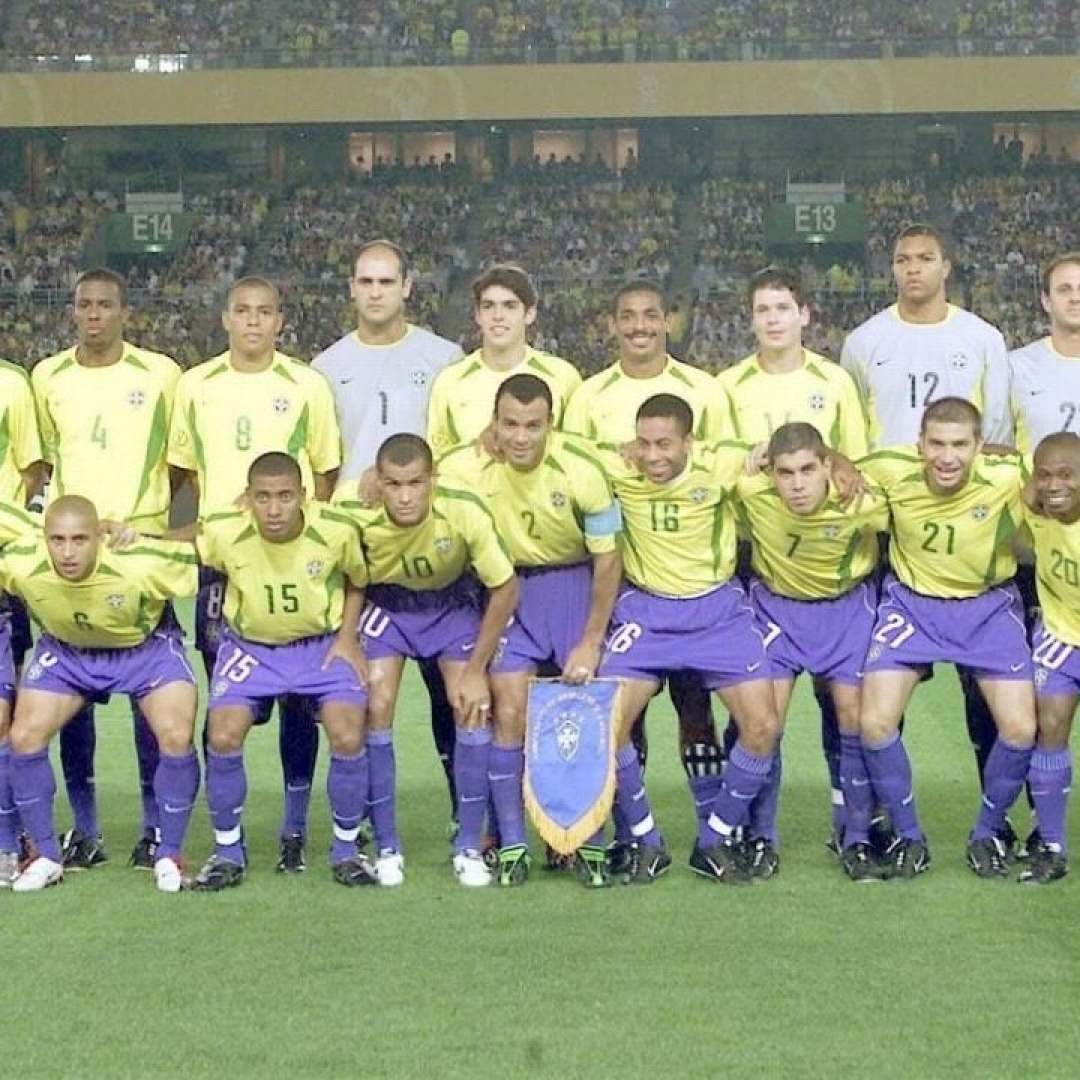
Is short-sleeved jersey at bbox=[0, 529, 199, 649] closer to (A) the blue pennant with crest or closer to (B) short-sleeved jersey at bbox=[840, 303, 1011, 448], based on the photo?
(A) the blue pennant with crest

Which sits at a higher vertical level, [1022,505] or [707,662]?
[1022,505]

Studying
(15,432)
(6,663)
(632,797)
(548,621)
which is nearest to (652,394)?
(548,621)

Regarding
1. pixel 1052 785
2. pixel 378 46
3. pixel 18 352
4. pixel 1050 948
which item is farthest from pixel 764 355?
pixel 378 46

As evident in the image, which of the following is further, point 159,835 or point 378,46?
point 378,46

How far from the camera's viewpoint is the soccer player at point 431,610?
6312 mm

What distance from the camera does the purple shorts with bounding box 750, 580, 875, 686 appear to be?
660 cm

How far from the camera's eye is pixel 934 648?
21.2ft

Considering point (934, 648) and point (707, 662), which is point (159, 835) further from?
point (934, 648)

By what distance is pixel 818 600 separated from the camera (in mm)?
6688

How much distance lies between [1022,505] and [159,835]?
2901mm

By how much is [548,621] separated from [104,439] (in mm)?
1575

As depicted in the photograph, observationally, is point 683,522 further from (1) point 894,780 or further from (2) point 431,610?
Answer: (1) point 894,780

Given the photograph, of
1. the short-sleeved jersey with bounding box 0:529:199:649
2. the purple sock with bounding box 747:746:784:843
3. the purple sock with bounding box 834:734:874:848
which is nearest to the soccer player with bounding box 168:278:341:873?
the short-sleeved jersey with bounding box 0:529:199:649

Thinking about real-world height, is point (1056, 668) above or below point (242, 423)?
below
